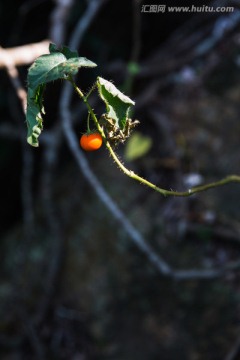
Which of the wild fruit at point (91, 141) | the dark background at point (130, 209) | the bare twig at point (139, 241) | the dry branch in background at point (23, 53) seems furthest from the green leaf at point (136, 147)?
the wild fruit at point (91, 141)

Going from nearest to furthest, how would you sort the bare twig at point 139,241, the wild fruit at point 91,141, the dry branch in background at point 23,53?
1. the wild fruit at point 91,141
2. the dry branch in background at point 23,53
3. the bare twig at point 139,241

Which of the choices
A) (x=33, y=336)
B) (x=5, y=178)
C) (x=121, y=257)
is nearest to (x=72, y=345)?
(x=33, y=336)

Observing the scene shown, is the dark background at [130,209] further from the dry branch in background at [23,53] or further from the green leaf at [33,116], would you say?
the green leaf at [33,116]

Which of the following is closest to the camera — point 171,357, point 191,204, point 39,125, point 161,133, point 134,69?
point 39,125

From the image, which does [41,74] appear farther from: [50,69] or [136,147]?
[136,147]

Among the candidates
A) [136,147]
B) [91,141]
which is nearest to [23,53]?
[136,147]

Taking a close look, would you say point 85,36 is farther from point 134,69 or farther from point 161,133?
point 161,133
